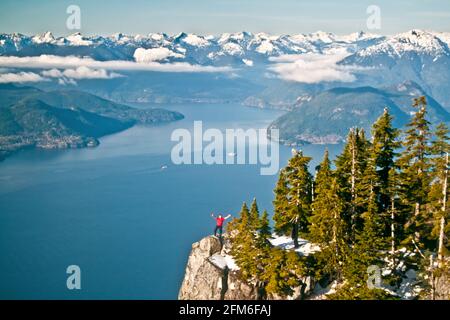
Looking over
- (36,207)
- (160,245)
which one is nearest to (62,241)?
(160,245)

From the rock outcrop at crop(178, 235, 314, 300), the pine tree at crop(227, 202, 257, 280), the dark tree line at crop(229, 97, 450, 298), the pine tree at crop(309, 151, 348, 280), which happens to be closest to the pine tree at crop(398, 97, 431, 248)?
the dark tree line at crop(229, 97, 450, 298)

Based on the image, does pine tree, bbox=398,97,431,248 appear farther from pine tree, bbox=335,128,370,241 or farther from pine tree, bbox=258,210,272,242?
pine tree, bbox=258,210,272,242

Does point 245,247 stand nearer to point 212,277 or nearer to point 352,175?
point 212,277
